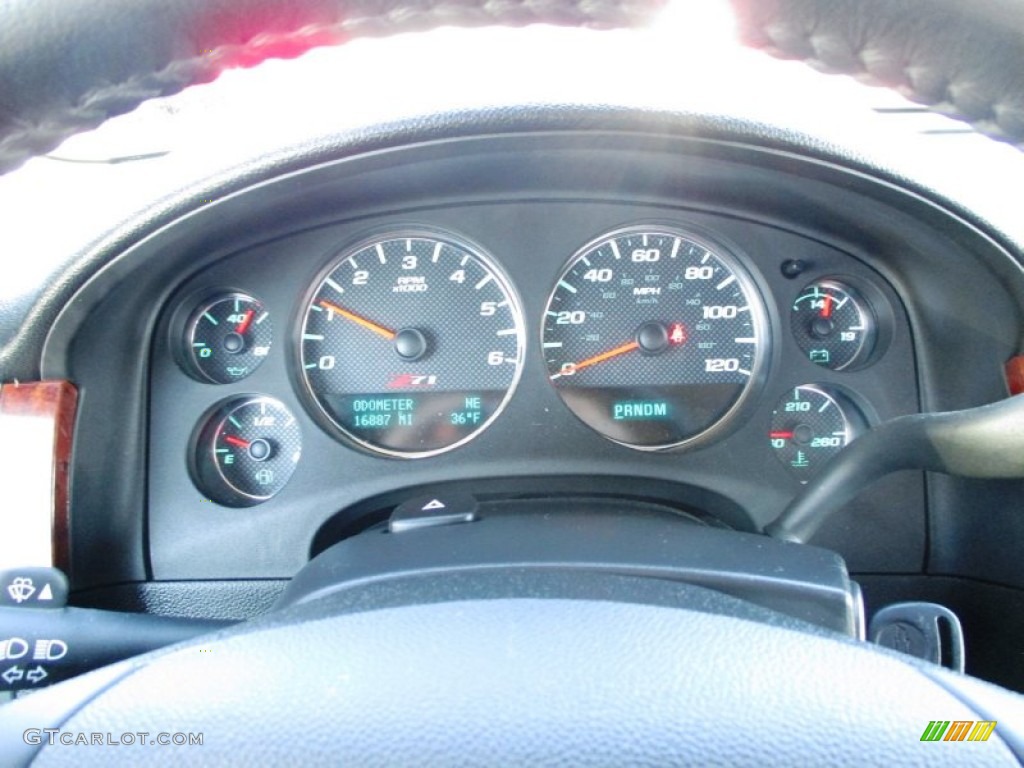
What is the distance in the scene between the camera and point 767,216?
115 inches

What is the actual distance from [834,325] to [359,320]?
4.79ft

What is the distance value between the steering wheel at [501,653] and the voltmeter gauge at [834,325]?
1.73m

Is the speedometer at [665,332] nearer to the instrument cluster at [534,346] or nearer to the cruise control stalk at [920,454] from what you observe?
the instrument cluster at [534,346]

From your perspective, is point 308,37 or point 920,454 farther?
point 920,454

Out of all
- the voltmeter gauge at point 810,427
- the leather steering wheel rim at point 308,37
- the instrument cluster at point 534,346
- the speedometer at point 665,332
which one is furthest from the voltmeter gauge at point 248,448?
the leather steering wheel rim at point 308,37

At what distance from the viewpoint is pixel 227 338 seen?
9.73ft

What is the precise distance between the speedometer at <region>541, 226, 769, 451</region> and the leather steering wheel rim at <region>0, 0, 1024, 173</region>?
218 cm

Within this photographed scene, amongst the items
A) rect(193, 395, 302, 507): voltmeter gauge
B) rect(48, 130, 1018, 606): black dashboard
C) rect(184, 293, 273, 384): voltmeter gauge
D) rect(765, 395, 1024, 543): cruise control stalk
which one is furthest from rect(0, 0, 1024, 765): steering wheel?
rect(184, 293, 273, 384): voltmeter gauge

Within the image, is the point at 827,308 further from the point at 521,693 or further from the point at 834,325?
the point at 521,693

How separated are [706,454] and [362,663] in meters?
1.85

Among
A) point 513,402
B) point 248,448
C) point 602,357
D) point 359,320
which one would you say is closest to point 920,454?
point 602,357

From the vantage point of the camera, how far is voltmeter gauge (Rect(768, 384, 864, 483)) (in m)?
2.95

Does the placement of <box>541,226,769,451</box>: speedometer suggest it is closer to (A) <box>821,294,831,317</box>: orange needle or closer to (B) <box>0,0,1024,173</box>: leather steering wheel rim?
(A) <box>821,294,831,317</box>: orange needle

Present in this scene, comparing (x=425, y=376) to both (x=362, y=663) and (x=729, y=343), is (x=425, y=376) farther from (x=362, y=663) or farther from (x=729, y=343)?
(x=362, y=663)
